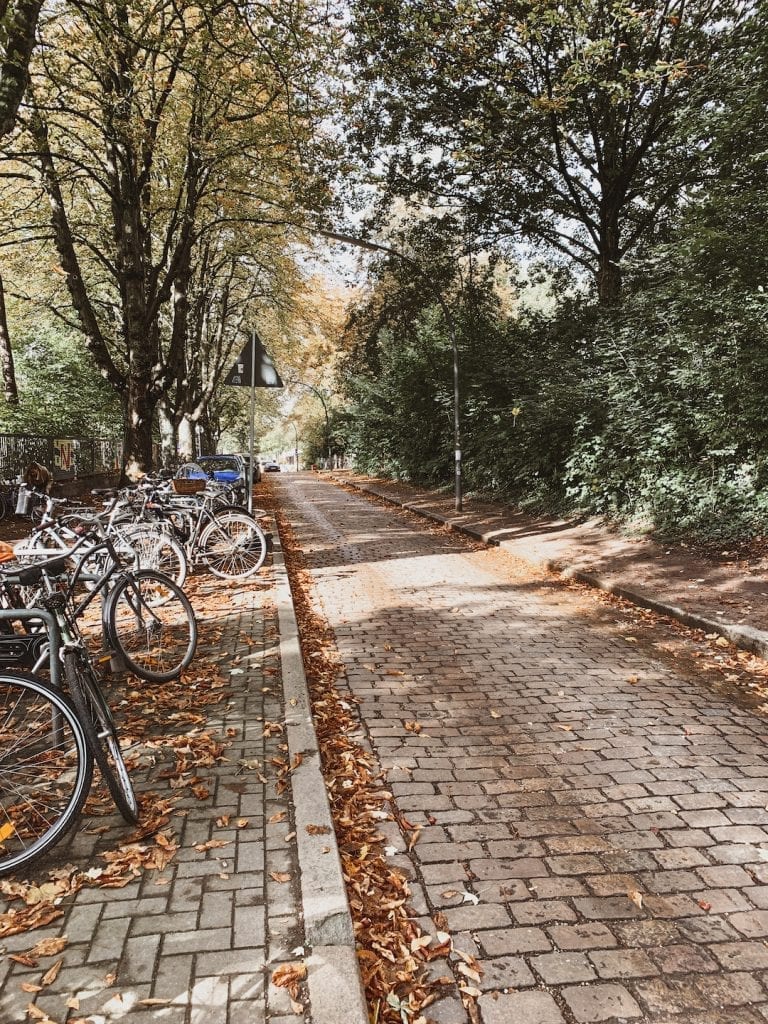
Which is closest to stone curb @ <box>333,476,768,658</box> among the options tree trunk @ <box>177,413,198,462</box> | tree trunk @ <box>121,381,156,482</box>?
tree trunk @ <box>121,381,156,482</box>

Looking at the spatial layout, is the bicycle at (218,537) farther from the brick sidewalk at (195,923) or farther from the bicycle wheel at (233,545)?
the brick sidewalk at (195,923)

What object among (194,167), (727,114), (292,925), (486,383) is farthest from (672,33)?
(292,925)

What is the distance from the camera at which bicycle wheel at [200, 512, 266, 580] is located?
8805 mm

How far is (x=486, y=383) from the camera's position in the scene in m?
18.0

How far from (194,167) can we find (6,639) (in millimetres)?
12427

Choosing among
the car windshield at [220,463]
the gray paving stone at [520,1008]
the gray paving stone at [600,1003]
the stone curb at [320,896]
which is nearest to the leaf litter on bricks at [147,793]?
the stone curb at [320,896]

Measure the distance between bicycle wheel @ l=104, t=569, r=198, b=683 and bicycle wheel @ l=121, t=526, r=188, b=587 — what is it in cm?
183

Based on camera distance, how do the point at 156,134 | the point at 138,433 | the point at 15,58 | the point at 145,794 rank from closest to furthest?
the point at 145,794, the point at 15,58, the point at 156,134, the point at 138,433

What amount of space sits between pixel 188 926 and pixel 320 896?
52 cm

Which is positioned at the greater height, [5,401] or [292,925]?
[5,401]

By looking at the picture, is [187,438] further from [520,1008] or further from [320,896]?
[520,1008]

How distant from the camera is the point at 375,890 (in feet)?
9.39

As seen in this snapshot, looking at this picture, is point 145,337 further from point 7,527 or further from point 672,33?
point 672,33

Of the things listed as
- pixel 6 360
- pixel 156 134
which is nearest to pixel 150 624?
pixel 156 134
